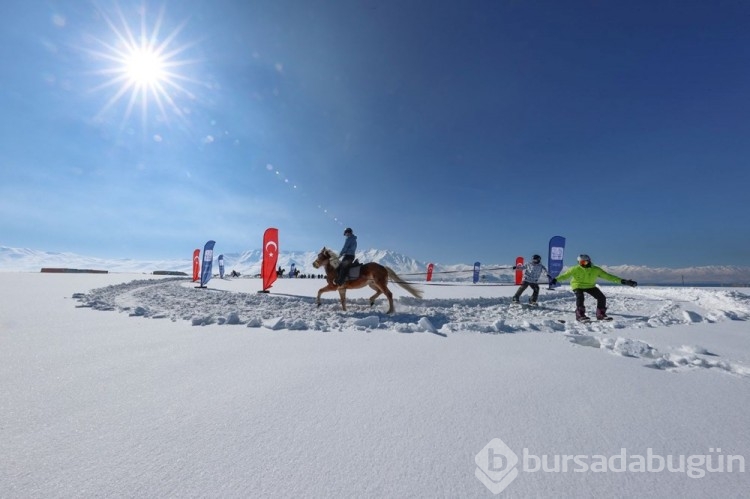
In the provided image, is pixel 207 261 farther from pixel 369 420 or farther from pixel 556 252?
pixel 556 252

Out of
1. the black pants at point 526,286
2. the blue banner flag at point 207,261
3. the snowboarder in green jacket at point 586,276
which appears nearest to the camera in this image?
the snowboarder in green jacket at point 586,276

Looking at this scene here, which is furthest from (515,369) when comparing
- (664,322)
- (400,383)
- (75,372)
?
(664,322)

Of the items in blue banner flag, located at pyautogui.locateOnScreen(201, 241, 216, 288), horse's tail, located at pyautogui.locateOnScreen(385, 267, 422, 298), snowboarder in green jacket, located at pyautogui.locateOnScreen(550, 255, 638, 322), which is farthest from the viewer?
blue banner flag, located at pyautogui.locateOnScreen(201, 241, 216, 288)

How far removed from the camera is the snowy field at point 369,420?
1.25 m

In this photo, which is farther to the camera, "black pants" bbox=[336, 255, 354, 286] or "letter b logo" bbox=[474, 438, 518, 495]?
"black pants" bbox=[336, 255, 354, 286]

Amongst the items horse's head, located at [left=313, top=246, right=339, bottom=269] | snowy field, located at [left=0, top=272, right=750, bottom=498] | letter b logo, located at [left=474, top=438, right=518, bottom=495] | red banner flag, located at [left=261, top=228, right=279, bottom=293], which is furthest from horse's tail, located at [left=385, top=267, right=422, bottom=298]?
letter b logo, located at [left=474, top=438, right=518, bottom=495]

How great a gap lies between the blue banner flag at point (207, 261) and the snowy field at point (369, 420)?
1411 centimetres

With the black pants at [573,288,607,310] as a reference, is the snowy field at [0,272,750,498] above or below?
below

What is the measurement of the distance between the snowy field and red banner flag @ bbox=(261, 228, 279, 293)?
994cm

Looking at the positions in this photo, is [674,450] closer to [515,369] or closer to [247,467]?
[515,369]

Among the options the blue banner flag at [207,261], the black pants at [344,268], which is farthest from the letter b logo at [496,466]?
the blue banner flag at [207,261]

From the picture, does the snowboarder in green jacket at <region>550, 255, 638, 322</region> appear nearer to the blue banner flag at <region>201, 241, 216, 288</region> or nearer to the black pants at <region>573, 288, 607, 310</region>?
the black pants at <region>573, 288, 607, 310</region>

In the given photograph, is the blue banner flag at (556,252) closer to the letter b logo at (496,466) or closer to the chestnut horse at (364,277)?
the chestnut horse at (364,277)

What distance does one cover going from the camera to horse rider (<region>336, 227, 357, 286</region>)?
27.6 ft
